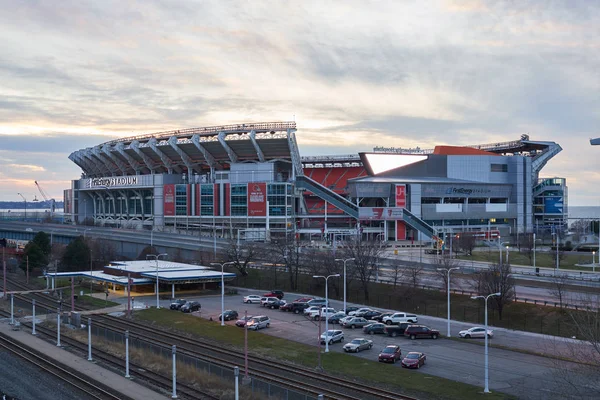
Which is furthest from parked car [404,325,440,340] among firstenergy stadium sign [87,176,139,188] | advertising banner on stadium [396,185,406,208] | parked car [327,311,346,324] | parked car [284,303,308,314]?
firstenergy stadium sign [87,176,139,188]

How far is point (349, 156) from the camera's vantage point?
13600cm

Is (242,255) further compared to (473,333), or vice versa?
(242,255)

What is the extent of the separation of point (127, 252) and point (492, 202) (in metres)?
73.6

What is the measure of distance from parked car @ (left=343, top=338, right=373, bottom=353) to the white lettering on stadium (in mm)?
105327

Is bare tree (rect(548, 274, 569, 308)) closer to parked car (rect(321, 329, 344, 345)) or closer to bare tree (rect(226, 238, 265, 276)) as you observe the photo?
parked car (rect(321, 329, 344, 345))

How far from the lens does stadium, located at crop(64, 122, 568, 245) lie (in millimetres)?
114375

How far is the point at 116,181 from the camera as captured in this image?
142000mm

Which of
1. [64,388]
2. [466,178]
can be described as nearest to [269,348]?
[64,388]

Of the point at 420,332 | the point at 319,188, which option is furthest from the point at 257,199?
the point at 420,332

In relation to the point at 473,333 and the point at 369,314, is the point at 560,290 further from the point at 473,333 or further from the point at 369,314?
the point at 369,314

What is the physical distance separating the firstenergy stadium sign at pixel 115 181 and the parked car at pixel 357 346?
344ft

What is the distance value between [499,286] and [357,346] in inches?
661

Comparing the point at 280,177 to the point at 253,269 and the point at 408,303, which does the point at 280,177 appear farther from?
the point at 408,303

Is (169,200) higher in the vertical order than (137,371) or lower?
higher
